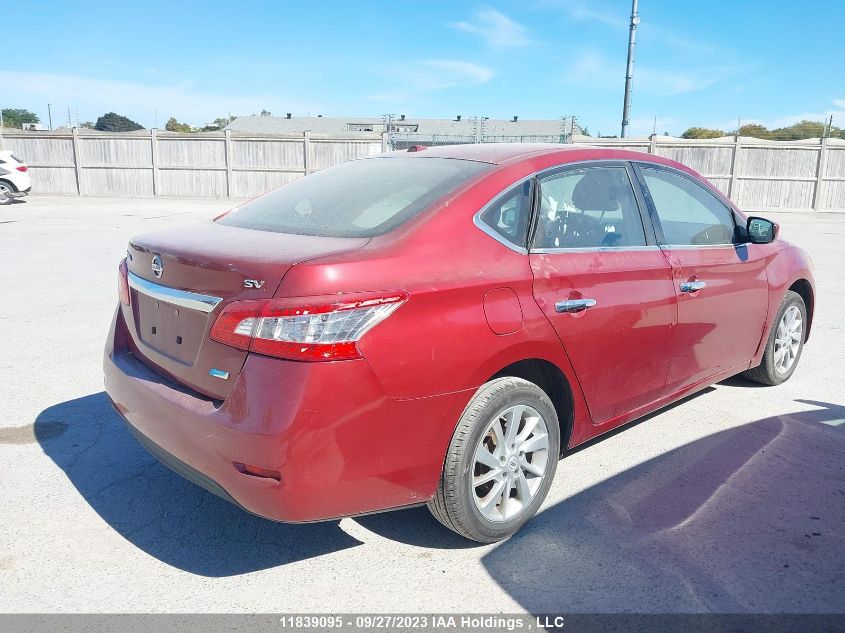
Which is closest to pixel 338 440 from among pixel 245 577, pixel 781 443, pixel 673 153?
pixel 245 577

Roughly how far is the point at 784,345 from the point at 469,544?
3.26 meters

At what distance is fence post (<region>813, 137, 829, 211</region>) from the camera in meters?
23.9

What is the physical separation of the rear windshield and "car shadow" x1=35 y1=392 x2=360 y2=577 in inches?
52.5

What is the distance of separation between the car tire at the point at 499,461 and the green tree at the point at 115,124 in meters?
76.9

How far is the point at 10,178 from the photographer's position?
21.5 metres

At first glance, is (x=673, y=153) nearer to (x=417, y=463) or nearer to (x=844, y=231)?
(x=844, y=231)

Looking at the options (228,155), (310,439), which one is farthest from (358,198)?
(228,155)

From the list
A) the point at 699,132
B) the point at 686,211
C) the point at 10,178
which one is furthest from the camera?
the point at 699,132

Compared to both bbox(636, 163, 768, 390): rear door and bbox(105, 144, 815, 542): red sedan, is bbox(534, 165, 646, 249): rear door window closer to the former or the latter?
bbox(105, 144, 815, 542): red sedan

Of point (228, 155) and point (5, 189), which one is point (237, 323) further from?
point (228, 155)

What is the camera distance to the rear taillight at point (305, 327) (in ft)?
7.92

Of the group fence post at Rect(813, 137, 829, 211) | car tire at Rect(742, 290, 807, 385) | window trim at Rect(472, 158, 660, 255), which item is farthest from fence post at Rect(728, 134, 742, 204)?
window trim at Rect(472, 158, 660, 255)

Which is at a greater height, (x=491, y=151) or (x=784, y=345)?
(x=491, y=151)

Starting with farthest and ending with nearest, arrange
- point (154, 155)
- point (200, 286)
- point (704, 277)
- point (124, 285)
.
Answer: point (154, 155) → point (704, 277) → point (124, 285) → point (200, 286)
